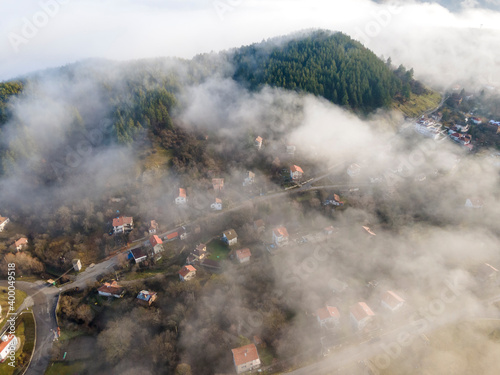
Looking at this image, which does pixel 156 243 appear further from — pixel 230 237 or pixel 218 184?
pixel 218 184

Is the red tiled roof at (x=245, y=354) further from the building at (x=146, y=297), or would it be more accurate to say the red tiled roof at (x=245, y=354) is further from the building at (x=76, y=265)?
the building at (x=76, y=265)

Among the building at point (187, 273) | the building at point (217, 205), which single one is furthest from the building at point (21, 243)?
the building at point (217, 205)

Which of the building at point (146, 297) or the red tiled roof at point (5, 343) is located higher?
the red tiled roof at point (5, 343)

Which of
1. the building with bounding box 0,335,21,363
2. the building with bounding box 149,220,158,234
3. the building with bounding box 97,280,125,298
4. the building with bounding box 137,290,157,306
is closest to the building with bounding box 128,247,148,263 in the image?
the building with bounding box 149,220,158,234

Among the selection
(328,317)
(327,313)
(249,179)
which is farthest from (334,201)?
(328,317)

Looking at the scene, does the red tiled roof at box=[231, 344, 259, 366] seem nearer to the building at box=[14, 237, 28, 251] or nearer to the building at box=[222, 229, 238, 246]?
the building at box=[222, 229, 238, 246]

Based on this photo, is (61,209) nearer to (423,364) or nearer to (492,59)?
(423,364)
